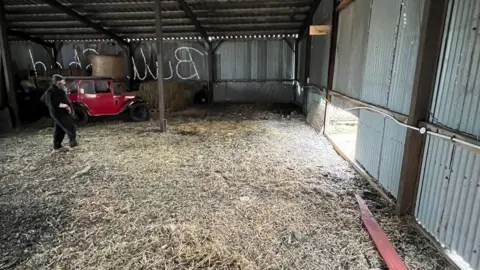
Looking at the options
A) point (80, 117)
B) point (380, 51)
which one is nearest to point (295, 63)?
point (80, 117)

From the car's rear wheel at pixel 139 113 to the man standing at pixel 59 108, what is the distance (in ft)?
10.5

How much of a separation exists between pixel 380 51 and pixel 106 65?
1141 cm

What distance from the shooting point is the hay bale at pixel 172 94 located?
36.8ft

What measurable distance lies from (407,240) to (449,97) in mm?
1530

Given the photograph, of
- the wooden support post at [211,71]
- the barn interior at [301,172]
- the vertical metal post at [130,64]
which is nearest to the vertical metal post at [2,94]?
the barn interior at [301,172]

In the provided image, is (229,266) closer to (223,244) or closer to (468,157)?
(223,244)

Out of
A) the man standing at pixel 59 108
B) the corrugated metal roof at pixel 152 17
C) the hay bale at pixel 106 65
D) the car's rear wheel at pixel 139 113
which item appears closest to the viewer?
the man standing at pixel 59 108

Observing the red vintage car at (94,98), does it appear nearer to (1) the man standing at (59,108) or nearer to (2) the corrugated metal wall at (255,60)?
(1) the man standing at (59,108)

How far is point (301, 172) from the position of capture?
4980mm

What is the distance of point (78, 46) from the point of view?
1488 centimetres

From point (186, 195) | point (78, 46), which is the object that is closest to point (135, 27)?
point (78, 46)

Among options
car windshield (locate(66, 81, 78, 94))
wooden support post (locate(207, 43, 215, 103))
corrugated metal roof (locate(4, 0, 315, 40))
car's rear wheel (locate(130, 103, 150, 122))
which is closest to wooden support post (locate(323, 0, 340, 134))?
corrugated metal roof (locate(4, 0, 315, 40))

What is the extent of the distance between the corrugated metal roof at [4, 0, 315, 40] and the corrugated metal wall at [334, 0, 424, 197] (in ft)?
17.6

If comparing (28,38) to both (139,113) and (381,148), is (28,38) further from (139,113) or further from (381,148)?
(381,148)
